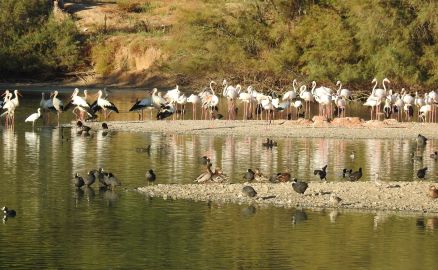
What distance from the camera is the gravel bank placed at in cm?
2119

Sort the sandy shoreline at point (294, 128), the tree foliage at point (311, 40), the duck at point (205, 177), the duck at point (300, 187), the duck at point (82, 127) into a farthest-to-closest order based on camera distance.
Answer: the tree foliage at point (311, 40) → the sandy shoreline at point (294, 128) → the duck at point (82, 127) → the duck at point (205, 177) → the duck at point (300, 187)

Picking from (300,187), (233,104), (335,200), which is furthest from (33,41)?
(335,200)

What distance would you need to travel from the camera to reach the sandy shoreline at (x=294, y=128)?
36594 millimetres

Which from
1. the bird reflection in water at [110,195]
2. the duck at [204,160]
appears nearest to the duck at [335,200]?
the bird reflection in water at [110,195]

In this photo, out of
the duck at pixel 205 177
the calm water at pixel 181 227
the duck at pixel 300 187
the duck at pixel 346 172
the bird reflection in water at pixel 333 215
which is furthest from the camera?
the duck at pixel 346 172

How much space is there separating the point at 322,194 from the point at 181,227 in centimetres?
388

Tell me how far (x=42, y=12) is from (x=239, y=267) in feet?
186

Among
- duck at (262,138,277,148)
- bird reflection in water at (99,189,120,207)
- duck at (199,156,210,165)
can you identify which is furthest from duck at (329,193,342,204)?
duck at (262,138,277,148)

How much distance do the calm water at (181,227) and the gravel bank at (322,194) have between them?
1.82 ft

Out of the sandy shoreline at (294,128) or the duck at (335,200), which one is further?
the sandy shoreline at (294,128)

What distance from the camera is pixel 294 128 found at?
38.0m

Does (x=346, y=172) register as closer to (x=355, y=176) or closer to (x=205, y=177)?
(x=355, y=176)

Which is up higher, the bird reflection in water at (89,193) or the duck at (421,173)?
the duck at (421,173)

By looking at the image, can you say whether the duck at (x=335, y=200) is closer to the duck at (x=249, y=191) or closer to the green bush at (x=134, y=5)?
the duck at (x=249, y=191)
